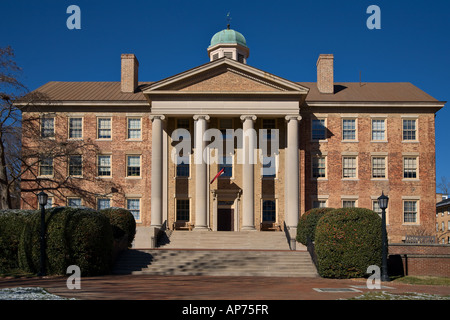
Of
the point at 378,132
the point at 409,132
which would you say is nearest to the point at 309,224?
the point at 378,132

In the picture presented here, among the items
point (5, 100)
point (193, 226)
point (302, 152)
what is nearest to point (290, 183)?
point (302, 152)

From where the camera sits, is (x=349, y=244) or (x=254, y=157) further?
(x=254, y=157)

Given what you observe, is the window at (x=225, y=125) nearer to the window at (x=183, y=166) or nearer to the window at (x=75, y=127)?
the window at (x=183, y=166)

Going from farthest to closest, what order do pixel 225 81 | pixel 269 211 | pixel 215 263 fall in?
pixel 269 211 → pixel 225 81 → pixel 215 263

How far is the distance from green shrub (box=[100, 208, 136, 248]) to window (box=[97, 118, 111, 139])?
14.0 m

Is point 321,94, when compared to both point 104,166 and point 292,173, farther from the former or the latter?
point 104,166

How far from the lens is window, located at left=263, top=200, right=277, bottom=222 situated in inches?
1732

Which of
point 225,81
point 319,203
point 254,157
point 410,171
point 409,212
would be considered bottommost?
point 409,212

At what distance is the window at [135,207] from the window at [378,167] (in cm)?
1892

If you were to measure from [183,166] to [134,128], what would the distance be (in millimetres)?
5115

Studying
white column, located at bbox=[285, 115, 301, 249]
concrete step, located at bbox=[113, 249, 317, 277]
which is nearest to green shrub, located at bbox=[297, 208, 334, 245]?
concrete step, located at bbox=[113, 249, 317, 277]

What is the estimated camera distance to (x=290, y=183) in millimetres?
41094

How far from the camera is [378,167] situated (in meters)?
45.1

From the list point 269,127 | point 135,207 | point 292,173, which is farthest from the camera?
point 135,207
